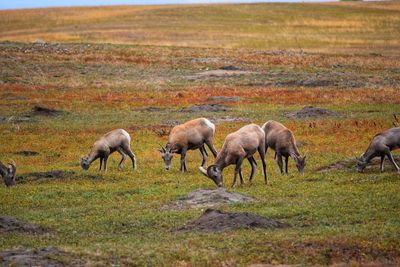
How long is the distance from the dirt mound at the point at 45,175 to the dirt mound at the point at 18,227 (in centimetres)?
769

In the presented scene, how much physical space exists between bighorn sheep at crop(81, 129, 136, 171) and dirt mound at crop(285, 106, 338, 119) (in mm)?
13870

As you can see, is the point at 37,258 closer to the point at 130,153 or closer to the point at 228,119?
the point at 130,153

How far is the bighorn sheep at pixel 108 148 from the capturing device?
97.2 feet

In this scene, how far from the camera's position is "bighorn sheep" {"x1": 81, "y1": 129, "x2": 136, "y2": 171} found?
2964 centimetres

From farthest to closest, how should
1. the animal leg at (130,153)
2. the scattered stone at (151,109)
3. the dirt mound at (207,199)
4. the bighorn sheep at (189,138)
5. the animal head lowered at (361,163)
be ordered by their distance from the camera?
the scattered stone at (151,109), the animal leg at (130,153), the bighorn sheep at (189,138), the animal head lowered at (361,163), the dirt mound at (207,199)

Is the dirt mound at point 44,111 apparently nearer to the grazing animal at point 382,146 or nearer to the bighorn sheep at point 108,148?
the bighorn sheep at point 108,148

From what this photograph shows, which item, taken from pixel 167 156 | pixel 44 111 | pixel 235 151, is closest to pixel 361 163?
pixel 235 151

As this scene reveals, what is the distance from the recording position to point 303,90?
5416cm

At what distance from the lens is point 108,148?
98.1 feet

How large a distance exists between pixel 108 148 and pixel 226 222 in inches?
476

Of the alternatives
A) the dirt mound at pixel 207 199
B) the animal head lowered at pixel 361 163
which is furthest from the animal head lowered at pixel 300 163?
the dirt mound at pixel 207 199

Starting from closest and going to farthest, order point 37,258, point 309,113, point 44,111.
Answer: point 37,258, point 309,113, point 44,111

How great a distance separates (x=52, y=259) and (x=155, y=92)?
131 feet

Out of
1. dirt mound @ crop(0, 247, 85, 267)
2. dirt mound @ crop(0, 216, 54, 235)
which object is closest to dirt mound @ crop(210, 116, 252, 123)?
dirt mound @ crop(0, 216, 54, 235)
